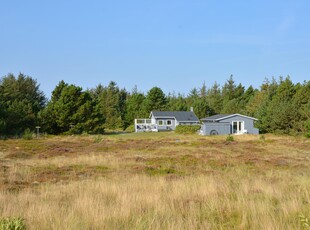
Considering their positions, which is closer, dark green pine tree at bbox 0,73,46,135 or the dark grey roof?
dark green pine tree at bbox 0,73,46,135

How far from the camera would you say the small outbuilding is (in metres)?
46.0

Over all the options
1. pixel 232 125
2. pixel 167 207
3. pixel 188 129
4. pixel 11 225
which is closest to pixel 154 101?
pixel 188 129

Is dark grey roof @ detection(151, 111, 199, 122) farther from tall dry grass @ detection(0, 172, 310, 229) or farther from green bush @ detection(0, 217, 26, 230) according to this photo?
green bush @ detection(0, 217, 26, 230)

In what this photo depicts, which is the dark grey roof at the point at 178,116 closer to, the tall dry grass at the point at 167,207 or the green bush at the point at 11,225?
the tall dry grass at the point at 167,207

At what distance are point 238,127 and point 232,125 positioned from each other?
3.17ft

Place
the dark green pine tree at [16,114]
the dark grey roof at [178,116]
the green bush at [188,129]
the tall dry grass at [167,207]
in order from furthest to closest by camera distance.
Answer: the dark grey roof at [178,116]
the green bush at [188,129]
the dark green pine tree at [16,114]
the tall dry grass at [167,207]

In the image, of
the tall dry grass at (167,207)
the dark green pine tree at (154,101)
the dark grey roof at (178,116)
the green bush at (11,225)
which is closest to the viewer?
the green bush at (11,225)

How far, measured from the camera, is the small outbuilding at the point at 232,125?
46000 mm

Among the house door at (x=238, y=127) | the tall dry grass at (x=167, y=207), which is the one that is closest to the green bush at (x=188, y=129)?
the house door at (x=238, y=127)

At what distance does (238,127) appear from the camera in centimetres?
4797

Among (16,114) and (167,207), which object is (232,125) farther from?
(167,207)

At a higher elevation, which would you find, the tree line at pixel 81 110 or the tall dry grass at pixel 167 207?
the tree line at pixel 81 110

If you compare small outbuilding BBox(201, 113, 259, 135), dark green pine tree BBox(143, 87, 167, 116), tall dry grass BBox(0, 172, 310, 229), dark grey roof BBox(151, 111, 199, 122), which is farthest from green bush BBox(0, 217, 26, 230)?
dark green pine tree BBox(143, 87, 167, 116)

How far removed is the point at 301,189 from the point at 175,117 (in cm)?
5241
